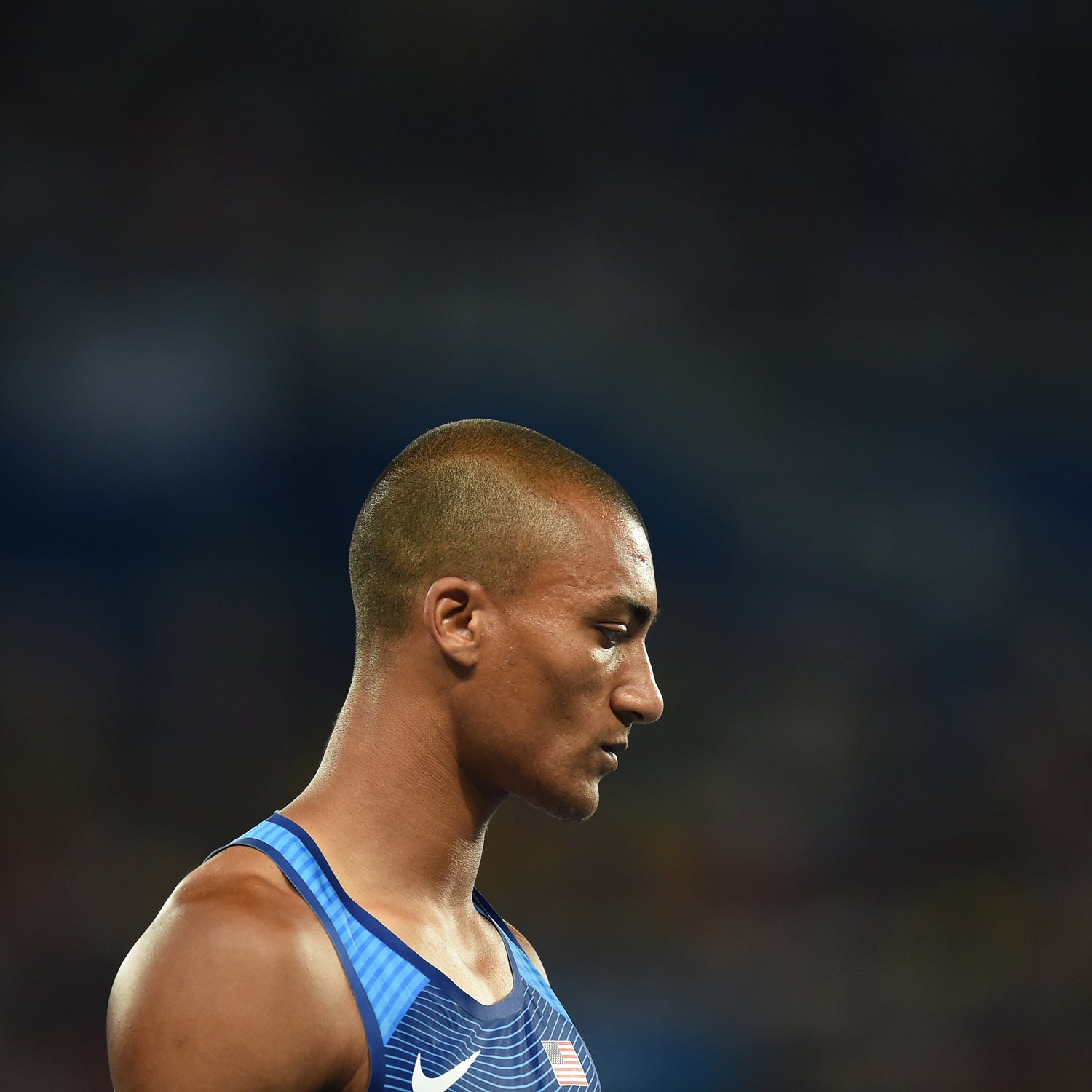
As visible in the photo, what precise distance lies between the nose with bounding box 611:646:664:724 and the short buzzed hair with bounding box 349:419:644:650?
197 millimetres

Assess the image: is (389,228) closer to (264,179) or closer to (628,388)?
(264,179)

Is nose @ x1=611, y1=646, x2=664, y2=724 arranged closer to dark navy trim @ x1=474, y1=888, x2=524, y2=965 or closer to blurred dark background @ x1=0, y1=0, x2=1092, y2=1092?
dark navy trim @ x1=474, y1=888, x2=524, y2=965

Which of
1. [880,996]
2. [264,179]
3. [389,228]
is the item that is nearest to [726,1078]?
[880,996]

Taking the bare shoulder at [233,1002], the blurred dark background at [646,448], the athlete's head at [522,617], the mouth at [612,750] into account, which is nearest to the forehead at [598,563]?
the athlete's head at [522,617]

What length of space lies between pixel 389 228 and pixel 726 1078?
3546mm

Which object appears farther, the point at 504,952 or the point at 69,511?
the point at 69,511

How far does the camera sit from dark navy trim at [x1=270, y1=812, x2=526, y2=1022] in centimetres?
171

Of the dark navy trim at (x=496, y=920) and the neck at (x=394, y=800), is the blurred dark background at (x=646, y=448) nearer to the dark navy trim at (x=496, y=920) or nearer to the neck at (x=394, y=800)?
the dark navy trim at (x=496, y=920)

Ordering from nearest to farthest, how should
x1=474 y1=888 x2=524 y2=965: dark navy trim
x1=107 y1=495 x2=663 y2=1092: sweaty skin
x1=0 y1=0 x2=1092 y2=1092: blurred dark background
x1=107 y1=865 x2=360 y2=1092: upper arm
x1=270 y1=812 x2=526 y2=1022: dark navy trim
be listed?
1. x1=107 y1=865 x2=360 y2=1092: upper arm
2. x1=270 y1=812 x2=526 y2=1022: dark navy trim
3. x1=107 y1=495 x2=663 y2=1092: sweaty skin
4. x1=474 y1=888 x2=524 y2=965: dark navy trim
5. x1=0 y1=0 x2=1092 y2=1092: blurred dark background

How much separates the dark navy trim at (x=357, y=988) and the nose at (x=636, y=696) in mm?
475

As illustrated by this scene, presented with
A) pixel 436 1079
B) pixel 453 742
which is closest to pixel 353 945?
pixel 436 1079

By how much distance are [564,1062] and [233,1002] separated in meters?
0.64

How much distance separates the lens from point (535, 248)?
18.9 feet

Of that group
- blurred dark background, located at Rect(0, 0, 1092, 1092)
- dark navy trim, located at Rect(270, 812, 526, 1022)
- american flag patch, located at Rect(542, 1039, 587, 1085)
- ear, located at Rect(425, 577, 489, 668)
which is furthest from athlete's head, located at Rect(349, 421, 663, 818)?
blurred dark background, located at Rect(0, 0, 1092, 1092)
